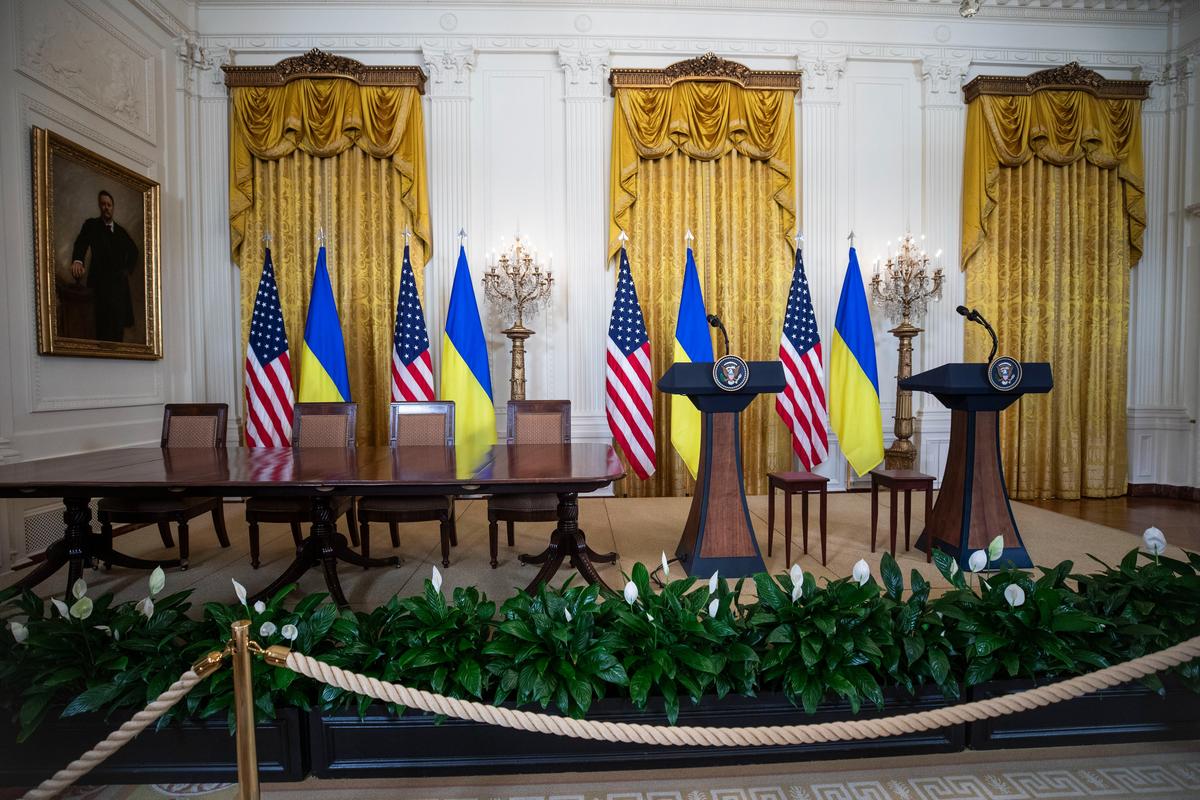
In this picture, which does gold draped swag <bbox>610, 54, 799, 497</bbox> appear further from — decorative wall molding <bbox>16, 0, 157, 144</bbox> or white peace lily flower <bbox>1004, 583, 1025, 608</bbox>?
decorative wall molding <bbox>16, 0, 157, 144</bbox>

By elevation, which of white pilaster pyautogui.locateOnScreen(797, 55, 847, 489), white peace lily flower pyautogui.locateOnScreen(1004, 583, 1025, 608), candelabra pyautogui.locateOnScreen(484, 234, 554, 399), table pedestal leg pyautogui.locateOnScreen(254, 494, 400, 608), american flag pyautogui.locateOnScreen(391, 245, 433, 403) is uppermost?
white pilaster pyautogui.locateOnScreen(797, 55, 847, 489)

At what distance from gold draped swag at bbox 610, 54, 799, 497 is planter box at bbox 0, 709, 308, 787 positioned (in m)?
3.70

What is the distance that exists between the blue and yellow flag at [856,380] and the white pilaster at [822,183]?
1.45ft

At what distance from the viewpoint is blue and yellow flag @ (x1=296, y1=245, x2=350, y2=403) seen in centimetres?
468

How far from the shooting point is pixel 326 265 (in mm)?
4898

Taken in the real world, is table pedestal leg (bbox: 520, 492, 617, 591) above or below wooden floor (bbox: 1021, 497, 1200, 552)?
above

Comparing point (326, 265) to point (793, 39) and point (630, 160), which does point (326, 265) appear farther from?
point (793, 39)

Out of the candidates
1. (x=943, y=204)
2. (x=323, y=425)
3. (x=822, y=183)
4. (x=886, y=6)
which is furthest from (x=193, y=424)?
(x=886, y=6)

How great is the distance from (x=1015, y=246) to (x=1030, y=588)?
465 centimetres

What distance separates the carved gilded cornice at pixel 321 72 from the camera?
194 inches

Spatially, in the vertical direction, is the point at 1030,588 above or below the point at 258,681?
above

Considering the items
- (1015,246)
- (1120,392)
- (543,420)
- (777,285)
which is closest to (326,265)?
(543,420)

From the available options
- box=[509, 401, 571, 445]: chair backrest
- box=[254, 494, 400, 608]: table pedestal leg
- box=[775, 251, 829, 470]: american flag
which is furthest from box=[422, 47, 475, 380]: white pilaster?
box=[775, 251, 829, 470]: american flag

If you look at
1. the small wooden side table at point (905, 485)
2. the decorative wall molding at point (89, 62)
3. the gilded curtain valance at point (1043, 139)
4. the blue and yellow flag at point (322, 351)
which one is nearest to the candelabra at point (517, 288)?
the blue and yellow flag at point (322, 351)
